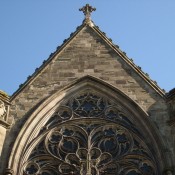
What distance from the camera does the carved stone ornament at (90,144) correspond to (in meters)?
15.2

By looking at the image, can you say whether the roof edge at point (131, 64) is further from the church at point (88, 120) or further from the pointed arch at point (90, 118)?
the pointed arch at point (90, 118)

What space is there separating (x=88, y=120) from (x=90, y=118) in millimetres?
75

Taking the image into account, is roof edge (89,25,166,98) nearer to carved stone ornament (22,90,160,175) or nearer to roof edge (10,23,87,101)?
roof edge (10,23,87,101)

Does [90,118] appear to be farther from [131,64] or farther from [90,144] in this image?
[131,64]

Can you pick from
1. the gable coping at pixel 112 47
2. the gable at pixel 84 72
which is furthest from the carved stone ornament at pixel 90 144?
the gable coping at pixel 112 47

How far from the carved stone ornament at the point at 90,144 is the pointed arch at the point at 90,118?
0.10 ft

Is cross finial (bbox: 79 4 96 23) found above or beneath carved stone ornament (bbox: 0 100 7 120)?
above

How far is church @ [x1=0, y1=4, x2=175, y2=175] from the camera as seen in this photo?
50.2ft

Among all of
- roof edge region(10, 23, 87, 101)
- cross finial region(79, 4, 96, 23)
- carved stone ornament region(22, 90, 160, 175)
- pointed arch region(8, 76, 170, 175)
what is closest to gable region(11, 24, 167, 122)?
roof edge region(10, 23, 87, 101)

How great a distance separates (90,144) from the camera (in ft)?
52.0

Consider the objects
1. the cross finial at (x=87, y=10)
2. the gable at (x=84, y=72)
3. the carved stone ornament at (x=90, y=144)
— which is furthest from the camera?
the cross finial at (x=87, y=10)

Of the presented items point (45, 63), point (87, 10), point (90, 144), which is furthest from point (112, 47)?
point (90, 144)

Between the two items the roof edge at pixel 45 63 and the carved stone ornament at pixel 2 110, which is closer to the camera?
the carved stone ornament at pixel 2 110

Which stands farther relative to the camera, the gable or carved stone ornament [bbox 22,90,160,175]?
the gable
